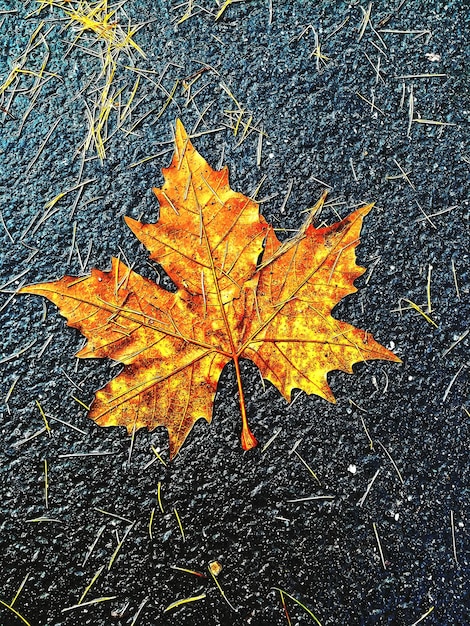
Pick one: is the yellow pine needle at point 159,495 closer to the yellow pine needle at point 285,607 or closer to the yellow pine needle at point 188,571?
the yellow pine needle at point 188,571

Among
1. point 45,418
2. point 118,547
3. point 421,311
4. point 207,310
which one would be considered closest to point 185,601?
point 118,547

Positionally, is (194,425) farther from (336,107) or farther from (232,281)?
(336,107)

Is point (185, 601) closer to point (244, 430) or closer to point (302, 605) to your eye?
point (302, 605)

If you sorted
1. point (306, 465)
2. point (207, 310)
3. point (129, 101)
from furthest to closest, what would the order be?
1. point (129, 101)
2. point (306, 465)
3. point (207, 310)

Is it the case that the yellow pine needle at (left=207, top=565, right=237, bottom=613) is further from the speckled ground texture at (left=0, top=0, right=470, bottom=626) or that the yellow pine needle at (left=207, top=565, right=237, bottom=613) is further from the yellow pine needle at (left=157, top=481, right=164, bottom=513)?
the yellow pine needle at (left=157, top=481, right=164, bottom=513)

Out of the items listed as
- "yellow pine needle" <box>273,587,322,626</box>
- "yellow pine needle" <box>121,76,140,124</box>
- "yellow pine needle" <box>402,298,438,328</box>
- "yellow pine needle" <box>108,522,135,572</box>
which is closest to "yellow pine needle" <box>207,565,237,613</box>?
"yellow pine needle" <box>273,587,322,626</box>

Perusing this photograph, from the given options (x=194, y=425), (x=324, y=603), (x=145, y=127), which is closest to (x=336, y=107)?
(x=145, y=127)
